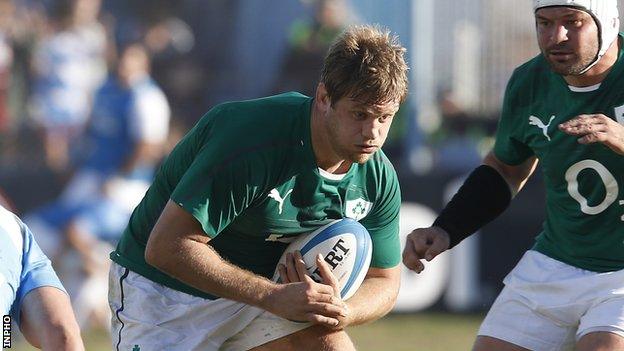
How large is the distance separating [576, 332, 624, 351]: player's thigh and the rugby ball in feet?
3.11

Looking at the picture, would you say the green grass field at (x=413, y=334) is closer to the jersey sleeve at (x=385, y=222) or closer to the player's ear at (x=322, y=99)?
the jersey sleeve at (x=385, y=222)

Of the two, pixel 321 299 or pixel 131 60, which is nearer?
pixel 321 299

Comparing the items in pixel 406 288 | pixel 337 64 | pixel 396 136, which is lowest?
pixel 406 288

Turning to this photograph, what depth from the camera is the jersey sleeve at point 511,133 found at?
5512 millimetres

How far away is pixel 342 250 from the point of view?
4.98 metres

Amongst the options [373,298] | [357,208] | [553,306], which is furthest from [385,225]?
[553,306]

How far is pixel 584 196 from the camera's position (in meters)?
5.23

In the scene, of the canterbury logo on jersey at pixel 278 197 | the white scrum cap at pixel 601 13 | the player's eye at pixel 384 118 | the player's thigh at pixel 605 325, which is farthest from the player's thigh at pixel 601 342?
the canterbury logo on jersey at pixel 278 197

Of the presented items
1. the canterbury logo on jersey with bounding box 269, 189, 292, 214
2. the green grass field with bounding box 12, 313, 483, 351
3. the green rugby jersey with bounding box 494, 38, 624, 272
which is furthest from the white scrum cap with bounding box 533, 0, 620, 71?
the green grass field with bounding box 12, 313, 483, 351

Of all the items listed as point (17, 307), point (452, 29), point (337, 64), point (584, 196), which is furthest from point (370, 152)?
point (452, 29)

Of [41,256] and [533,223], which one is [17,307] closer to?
[41,256]

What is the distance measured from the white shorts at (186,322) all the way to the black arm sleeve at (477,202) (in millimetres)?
1035

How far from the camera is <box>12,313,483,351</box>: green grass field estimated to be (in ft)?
31.9

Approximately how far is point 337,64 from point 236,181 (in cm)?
61
